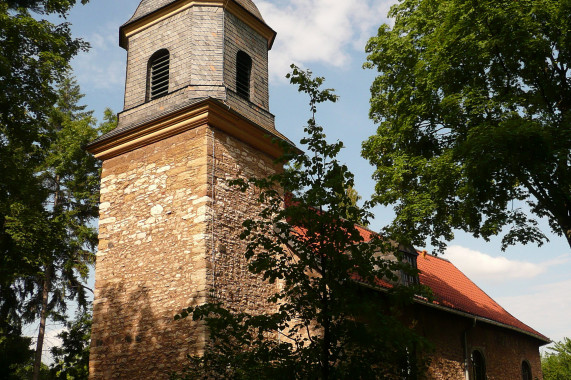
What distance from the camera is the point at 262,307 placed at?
11.2 metres

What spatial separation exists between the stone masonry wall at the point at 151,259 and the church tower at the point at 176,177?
0.02 m

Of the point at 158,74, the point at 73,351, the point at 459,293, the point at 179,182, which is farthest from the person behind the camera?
the point at 73,351

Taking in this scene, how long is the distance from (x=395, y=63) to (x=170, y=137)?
5.33 m

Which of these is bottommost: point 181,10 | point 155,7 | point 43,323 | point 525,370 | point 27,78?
point 525,370

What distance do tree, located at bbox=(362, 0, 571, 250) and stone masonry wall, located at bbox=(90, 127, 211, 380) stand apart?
3.84m

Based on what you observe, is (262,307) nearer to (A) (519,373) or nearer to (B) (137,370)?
(B) (137,370)

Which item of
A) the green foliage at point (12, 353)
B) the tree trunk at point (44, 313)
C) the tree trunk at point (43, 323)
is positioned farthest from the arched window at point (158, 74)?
the tree trunk at point (43, 323)

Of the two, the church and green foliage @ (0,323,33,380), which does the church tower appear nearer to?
the church

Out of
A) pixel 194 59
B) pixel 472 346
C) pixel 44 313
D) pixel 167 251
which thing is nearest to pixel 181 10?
pixel 194 59

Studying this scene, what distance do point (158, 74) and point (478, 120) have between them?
6783mm

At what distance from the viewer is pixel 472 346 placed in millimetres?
15148

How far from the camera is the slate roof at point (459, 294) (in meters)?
15.4

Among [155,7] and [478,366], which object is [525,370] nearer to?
[478,366]

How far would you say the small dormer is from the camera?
11.9 m
